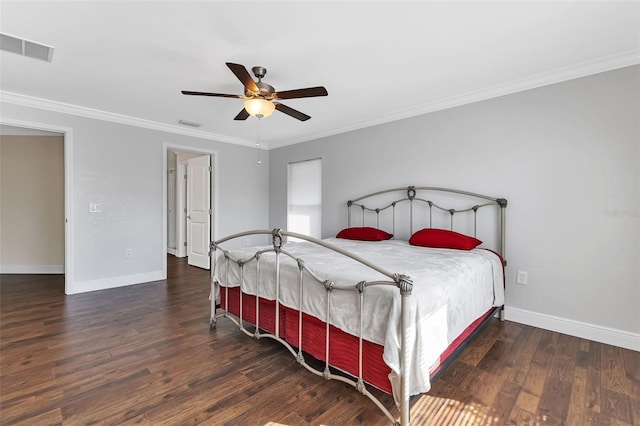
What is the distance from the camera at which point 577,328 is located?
8.57ft

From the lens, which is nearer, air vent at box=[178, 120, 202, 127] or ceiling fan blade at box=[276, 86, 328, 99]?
ceiling fan blade at box=[276, 86, 328, 99]

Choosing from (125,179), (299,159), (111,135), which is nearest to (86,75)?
(111,135)

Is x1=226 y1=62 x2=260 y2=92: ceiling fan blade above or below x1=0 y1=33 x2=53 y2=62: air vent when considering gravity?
below

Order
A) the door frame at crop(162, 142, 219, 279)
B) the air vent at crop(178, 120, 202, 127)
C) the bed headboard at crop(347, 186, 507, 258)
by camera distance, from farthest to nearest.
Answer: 1. the door frame at crop(162, 142, 219, 279)
2. the air vent at crop(178, 120, 202, 127)
3. the bed headboard at crop(347, 186, 507, 258)

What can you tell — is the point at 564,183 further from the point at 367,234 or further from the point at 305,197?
the point at 305,197

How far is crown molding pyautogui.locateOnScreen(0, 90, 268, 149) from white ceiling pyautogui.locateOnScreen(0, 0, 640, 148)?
30 mm

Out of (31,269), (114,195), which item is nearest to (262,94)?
(114,195)

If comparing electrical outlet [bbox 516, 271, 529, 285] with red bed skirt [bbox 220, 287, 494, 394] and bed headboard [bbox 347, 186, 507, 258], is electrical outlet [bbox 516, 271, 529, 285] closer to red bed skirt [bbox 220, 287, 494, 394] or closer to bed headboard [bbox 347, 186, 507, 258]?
bed headboard [bbox 347, 186, 507, 258]

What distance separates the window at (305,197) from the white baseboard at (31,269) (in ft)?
13.0

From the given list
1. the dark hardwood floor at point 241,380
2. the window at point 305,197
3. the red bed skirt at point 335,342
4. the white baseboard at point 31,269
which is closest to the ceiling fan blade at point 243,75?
the red bed skirt at point 335,342

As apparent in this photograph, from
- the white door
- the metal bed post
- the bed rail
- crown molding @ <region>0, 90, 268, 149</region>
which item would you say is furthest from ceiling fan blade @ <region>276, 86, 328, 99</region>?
the white door

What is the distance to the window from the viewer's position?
16.3 feet

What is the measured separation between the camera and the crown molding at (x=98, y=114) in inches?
133

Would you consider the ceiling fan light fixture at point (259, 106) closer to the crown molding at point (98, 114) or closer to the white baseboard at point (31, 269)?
the crown molding at point (98, 114)
